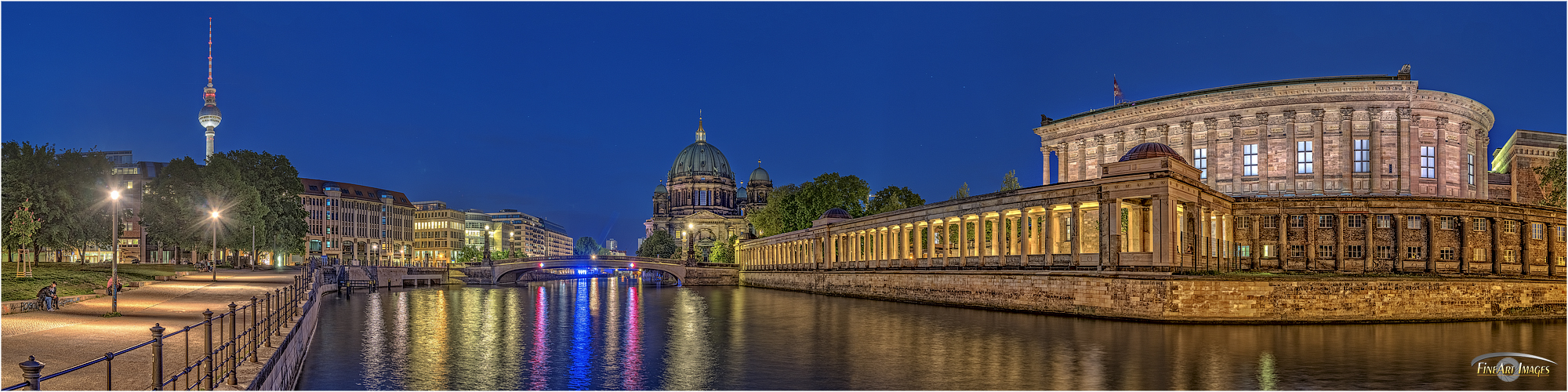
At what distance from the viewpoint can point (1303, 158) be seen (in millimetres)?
65062

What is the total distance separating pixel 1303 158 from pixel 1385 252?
1100cm

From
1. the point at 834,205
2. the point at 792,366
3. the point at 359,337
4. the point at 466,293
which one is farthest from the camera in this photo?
the point at 834,205

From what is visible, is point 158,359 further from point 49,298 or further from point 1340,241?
point 1340,241

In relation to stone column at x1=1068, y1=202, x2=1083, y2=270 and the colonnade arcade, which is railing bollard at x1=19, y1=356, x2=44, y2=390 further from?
stone column at x1=1068, y1=202, x2=1083, y2=270

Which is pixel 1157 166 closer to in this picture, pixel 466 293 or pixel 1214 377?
pixel 1214 377

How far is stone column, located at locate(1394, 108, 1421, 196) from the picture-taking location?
62562 mm

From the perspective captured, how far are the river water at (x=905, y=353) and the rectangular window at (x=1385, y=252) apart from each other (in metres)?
10.5

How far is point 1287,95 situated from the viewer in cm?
6469

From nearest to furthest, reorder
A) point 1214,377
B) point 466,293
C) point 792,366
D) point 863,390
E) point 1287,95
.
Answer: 1. point 863,390
2. point 1214,377
3. point 792,366
4. point 1287,95
5. point 466,293

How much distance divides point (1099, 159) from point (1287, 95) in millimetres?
15497

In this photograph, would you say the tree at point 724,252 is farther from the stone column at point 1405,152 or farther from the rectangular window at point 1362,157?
the stone column at point 1405,152

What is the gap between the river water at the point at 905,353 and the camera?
25.7m

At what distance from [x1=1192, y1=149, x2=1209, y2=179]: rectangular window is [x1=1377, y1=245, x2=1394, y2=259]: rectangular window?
13770 millimetres

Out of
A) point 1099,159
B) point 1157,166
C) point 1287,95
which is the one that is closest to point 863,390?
point 1157,166
